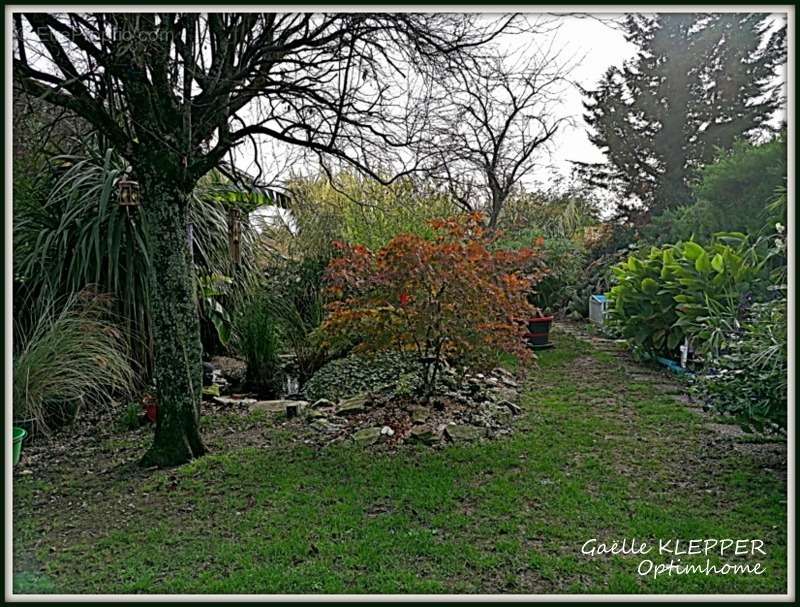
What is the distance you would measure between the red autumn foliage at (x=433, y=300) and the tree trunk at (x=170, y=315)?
1073mm

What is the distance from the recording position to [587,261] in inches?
469

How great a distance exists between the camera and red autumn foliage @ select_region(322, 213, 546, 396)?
171 inches

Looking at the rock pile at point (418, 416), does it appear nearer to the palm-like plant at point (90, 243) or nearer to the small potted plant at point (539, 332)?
Result: the palm-like plant at point (90, 243)

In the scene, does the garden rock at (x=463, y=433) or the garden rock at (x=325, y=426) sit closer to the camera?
the garden rock at (x=463, y=433)

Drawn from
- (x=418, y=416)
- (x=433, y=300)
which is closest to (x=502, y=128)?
(x=433, y=300)

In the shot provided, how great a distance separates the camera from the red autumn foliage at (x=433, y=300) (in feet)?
14.3

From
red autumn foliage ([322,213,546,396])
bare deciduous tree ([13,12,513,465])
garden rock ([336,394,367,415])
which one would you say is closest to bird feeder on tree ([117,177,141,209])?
bare deciduous tree ([13,12,513,465])

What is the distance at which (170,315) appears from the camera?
151 inches

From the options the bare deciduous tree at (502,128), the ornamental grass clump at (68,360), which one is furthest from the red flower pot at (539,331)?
the ornamental grass clump at (68,360)

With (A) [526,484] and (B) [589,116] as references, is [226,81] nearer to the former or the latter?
(A) [526,484]

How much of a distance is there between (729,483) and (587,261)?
28.8ft

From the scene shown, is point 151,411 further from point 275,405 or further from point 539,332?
point 539,332

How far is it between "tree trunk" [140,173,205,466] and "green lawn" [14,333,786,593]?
0.75 feet

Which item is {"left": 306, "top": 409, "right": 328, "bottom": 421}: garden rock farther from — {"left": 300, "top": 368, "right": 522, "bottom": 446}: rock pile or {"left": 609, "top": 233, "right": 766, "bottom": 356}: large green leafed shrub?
{"left": 609, "top": 233, "right": 766, "bottom": 356}: large green leafed shrub
